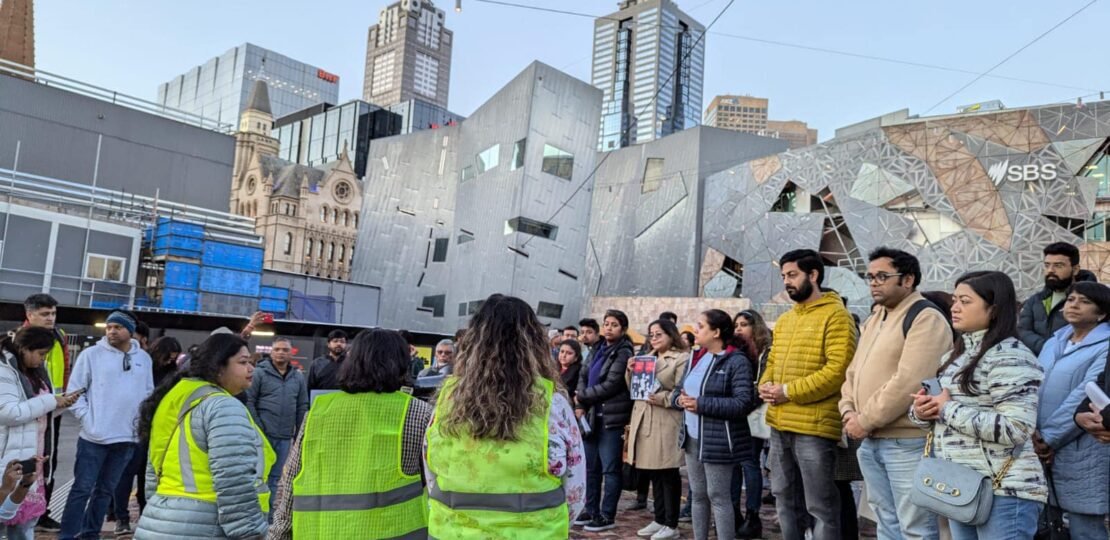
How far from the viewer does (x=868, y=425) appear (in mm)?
3760

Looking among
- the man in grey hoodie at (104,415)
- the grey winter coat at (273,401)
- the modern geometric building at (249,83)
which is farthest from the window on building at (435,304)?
the modern geometric building at (249,83)

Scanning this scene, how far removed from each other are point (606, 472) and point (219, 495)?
399cm

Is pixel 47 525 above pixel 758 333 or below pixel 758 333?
below

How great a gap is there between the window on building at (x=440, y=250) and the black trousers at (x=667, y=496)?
21374 mm

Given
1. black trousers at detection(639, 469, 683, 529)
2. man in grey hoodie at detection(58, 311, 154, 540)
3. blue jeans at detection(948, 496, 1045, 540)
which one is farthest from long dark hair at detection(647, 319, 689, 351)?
man in grey hoodie at detection(58, 311, 154, 540)

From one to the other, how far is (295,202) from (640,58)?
9916 cm

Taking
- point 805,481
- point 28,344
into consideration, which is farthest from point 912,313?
point 28,344

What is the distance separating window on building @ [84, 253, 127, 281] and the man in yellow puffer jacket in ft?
81.9

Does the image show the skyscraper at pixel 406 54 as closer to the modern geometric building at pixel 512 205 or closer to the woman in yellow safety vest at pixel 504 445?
the modern geometric building at pixel 512 205

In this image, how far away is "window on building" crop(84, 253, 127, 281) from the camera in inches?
922

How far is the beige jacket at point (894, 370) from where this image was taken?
12.2ft

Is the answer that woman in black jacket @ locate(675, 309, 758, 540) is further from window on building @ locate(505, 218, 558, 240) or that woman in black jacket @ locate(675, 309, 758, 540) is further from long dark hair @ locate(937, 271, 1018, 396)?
window on building @ locate(505, 218, 558, 240)

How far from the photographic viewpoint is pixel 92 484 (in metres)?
5.35

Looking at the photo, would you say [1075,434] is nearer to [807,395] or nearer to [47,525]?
[807,395]
